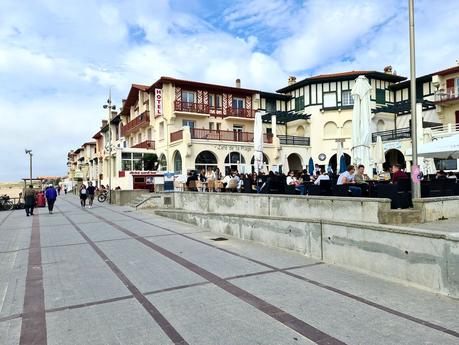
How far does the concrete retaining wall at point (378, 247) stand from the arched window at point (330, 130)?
2747 cm

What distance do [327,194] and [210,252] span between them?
3.87 metres

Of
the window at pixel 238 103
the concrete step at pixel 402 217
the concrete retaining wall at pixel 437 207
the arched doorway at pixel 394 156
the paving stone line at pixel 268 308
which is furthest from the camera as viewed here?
the window at pixel 238 103

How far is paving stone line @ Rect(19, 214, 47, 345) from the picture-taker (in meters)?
3.80

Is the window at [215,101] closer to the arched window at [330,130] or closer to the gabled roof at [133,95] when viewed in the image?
the gabled roof at [133,95]

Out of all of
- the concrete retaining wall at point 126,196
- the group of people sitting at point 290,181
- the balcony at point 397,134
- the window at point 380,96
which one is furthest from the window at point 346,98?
the concrete retaining wall at point 126,196

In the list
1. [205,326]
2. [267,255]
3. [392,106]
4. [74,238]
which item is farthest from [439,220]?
[392,106]

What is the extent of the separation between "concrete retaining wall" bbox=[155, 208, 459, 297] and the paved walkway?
0.70ft

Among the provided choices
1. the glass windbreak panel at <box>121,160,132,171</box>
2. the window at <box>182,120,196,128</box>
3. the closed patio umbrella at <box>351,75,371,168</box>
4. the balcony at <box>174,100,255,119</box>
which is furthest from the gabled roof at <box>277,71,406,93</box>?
the closed patio umbrella at <box>351,75,371,168</box>

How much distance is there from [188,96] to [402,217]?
2746cm

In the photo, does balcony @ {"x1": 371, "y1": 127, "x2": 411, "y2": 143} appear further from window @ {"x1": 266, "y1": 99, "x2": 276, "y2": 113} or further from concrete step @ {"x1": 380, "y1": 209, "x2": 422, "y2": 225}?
concrete step @ {"x1": 380, "y1": 209, "x2": 422, "y2": 225}

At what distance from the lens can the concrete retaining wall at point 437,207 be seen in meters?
7.37

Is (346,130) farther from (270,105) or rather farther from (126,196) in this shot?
(126,196)

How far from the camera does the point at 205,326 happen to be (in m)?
3.93

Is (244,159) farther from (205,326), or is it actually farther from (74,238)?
(205,326)
